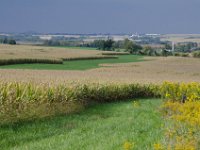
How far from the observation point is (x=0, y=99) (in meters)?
14.0

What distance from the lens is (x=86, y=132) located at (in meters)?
12.6

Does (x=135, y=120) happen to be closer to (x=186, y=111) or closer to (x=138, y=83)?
(x=186, y=111)

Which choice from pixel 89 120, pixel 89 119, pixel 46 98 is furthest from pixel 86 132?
pixel 46 98

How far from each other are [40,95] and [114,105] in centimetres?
519

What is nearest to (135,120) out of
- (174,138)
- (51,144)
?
(51,144)

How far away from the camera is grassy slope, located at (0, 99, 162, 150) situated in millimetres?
10773

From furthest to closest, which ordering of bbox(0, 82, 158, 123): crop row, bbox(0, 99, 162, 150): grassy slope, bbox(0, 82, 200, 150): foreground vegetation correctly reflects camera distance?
bbox(0, 82, 158, 123): crop row, bbox(0, 99, 162, 150): grassy slope, bbox(0, 82, 200, 150): foreground vegetation

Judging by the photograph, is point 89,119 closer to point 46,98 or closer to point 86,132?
point 46,98

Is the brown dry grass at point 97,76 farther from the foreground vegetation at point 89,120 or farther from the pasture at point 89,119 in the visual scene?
the foreground vegetation at point 89,120

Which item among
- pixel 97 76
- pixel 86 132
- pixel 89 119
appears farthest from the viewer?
pixel 97 76

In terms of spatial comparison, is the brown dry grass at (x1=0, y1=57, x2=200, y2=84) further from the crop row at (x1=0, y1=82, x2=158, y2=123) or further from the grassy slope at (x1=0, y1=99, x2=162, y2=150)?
the grassy slope at (x1=0, y1=99, x2=162, y2=150)

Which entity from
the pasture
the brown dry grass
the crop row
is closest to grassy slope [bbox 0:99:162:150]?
the pasture

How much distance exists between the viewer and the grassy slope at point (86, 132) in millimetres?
10773

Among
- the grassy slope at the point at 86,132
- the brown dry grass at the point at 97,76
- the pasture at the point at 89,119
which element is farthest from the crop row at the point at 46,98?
the brown dry grass at the point at 97,76
